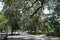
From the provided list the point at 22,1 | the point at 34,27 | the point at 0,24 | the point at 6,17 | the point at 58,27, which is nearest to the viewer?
the point at 22,1

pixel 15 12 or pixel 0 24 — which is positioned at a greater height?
pixel 15 12

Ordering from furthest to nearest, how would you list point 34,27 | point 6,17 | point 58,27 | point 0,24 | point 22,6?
point 34,27 → point 58,27 → point 6,17 → point 0,24 → point 22,6

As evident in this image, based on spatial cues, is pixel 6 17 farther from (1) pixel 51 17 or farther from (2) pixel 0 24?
(1) pixel 51 17

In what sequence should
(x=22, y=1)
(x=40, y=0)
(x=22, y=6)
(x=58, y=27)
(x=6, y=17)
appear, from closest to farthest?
(x=40, y=0)
(x=22, y=1)
(x=22, y=6)
(x=6, y=17)
(x=58, y=27)

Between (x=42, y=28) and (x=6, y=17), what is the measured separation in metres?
15.4

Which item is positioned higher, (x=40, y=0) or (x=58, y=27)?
(x=40, y=0)

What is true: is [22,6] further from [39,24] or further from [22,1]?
[39,24]

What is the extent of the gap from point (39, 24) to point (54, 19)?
9.13 meters

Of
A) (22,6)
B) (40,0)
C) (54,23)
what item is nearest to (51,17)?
(54,23)

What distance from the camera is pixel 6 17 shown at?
17438mm

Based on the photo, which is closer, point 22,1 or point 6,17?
point 22,1

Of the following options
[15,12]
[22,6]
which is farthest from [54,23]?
[22,6]

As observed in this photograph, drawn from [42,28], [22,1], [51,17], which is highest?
[22,1]

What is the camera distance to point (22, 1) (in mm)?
13086
